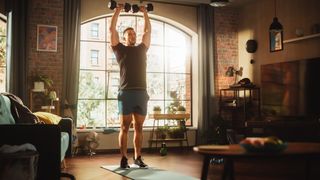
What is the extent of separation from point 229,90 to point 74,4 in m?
3.23

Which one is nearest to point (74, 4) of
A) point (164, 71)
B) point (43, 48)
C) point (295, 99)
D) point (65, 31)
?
point (65, 31)

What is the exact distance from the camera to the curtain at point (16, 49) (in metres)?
6.16

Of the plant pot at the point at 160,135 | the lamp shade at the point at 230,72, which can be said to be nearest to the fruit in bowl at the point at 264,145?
the plant pot at the point at 160,135

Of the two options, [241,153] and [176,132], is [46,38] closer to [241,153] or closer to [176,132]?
[176,132]

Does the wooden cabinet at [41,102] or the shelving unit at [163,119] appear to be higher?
the wooden cabinet at [41,102]

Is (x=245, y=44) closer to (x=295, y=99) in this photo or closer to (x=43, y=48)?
(x=295, y=99)

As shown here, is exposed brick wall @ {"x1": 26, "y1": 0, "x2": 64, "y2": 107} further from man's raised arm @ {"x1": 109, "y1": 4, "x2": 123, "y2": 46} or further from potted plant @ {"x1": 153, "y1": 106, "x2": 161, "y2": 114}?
man's raised arm @ {"x1": 109, "y1": 4, "x2": 123, "y2": 46}

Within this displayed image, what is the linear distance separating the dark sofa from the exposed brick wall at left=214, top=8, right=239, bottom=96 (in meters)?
5.14

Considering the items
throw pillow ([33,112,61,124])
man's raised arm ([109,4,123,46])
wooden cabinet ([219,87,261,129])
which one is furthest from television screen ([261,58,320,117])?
throw pillow ([33,112,61,124])

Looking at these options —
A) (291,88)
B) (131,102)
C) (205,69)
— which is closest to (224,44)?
(205,69)

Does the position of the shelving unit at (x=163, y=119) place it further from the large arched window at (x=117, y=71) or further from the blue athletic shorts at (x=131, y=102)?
the blue athletic shorts at (x=131, y=102)

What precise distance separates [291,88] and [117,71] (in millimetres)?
3057

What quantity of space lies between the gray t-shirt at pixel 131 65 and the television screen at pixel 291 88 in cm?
291

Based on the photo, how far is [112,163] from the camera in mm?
5305
